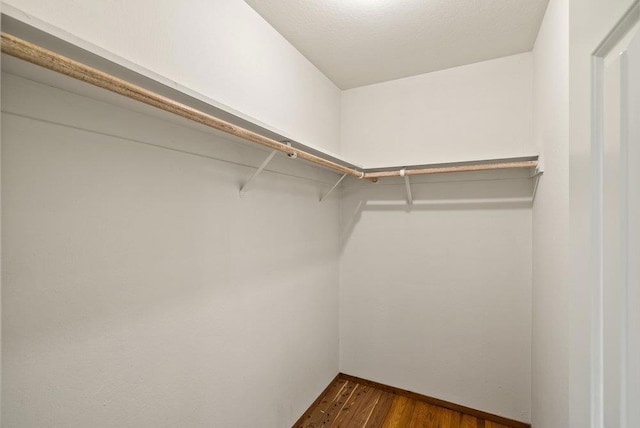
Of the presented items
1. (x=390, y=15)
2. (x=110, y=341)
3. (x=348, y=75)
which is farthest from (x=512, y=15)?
(x=110, y=341)

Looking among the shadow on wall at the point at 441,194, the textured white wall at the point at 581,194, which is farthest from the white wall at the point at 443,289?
the textured white wall at the point at 581,194

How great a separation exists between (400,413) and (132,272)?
2007 millimetres

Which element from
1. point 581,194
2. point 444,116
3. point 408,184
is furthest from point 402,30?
point 581,194

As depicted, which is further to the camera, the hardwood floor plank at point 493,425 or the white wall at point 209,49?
the hardwood floor plank at point 493,425

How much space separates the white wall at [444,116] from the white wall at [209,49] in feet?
1.52

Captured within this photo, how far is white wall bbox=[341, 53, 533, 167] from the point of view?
74.8 inches

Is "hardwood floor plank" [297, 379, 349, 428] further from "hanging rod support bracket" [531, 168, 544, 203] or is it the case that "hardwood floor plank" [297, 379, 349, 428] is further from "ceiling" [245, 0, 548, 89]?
"ceiling" [245, 0, 548, 89]

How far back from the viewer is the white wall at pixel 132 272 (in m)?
0.77

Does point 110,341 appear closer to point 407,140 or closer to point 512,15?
point 407,140

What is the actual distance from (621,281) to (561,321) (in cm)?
→ 86

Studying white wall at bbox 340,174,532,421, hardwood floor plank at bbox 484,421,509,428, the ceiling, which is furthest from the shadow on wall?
hardwood floor plank at bbox 484,421,509,428

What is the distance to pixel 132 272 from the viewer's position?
1.00m

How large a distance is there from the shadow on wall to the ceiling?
0.82 meters

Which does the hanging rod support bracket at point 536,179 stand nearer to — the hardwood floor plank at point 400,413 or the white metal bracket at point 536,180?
the white metal bracket at point 536,180
